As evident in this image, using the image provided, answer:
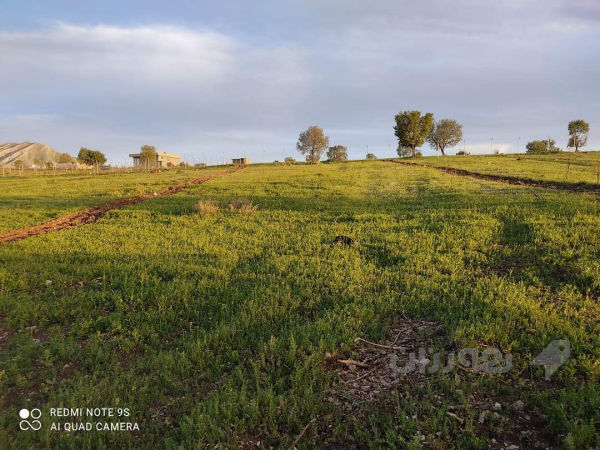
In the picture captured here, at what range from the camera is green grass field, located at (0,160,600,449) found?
14.4 feet

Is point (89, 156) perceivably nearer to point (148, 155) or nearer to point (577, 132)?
point (148, 155)

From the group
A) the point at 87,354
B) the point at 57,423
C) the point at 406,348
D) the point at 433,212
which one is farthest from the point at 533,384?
the point at 433,212

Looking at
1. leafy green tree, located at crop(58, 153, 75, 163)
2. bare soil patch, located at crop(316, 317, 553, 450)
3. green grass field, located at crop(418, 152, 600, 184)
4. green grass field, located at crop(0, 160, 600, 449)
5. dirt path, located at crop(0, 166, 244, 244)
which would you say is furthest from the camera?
leafy green tree, located at crop(58, 153, 75, 163)

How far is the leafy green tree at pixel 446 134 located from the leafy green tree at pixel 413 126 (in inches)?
573

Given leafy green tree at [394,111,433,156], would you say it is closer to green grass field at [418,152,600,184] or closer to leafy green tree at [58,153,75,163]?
green grass field at [418,152,600,184]

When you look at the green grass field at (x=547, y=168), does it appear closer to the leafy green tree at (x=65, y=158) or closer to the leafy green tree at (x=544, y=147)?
the leafy green tree at (x=544, y=147)

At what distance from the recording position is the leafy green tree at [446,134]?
106125 millimetres

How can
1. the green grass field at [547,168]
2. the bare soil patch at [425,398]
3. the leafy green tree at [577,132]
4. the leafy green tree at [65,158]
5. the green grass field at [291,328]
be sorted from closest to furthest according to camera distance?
the bare soil patch at [425,398]
the green grass field at [291,328]
the green grass field at [547,168]
the leafy green tree at [577,132]
the leafy green tree at [65,158]

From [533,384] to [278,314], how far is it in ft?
14.5

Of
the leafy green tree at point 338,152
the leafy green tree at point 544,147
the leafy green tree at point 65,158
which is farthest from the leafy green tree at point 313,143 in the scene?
the leafy green tree at point 65,158

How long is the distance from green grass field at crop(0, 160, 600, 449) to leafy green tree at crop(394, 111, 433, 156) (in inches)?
3365

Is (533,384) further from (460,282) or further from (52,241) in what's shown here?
(52,241)

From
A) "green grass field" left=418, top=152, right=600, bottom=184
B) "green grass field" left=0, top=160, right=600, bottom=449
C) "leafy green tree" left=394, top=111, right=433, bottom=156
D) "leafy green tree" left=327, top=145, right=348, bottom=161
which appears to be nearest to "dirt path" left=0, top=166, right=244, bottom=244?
"green grass field" left=0, top=160, right=600, bottom=449

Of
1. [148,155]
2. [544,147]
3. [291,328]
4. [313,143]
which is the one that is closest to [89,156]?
[148,155]
